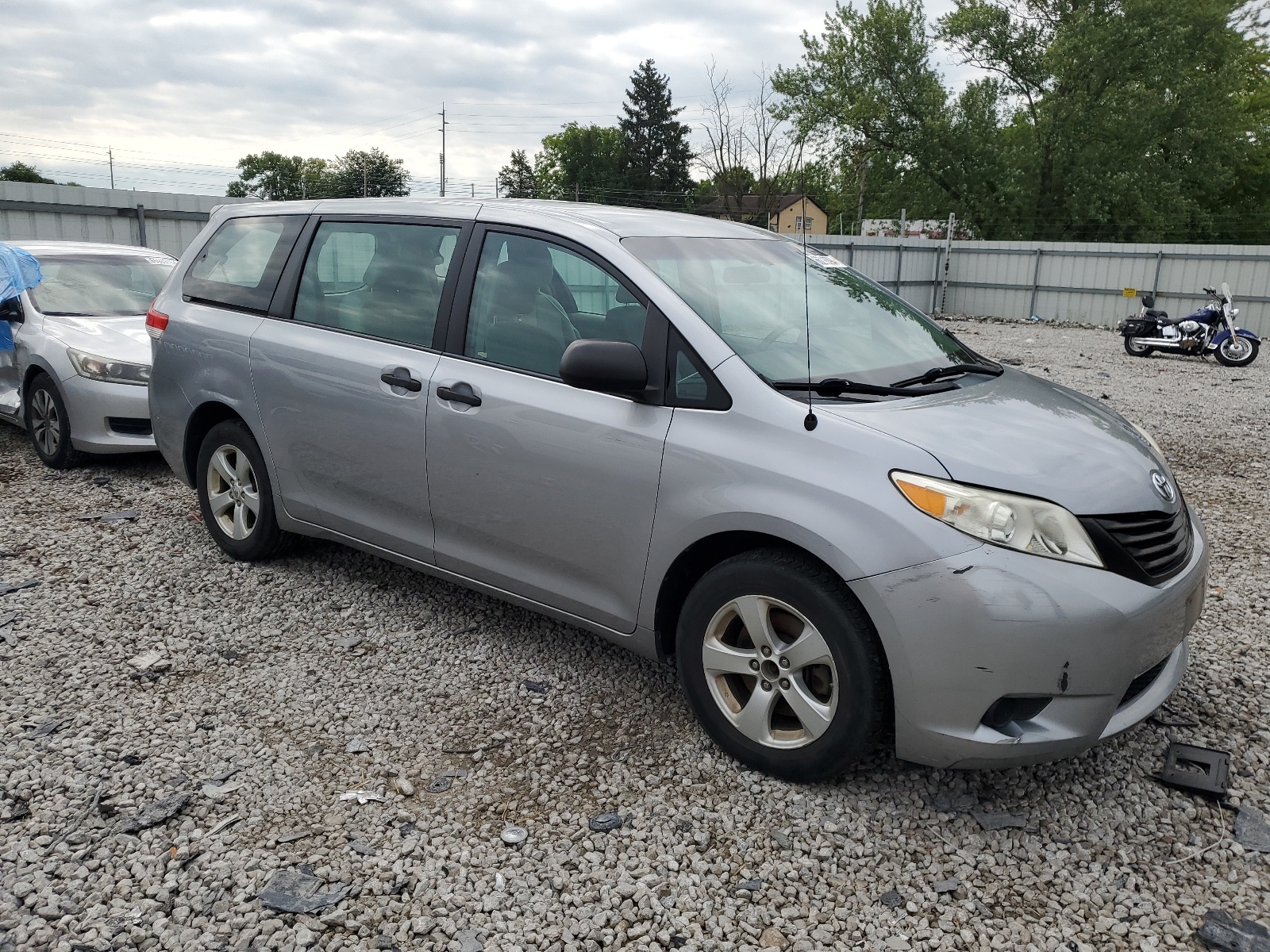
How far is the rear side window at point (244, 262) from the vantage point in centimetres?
464

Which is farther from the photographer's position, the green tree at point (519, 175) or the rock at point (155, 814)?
the green tree at point (519, 175)

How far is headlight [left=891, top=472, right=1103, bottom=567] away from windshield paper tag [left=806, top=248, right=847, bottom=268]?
174cm

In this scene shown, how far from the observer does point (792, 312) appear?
3578mm

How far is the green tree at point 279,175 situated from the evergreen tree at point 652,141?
26883 mm

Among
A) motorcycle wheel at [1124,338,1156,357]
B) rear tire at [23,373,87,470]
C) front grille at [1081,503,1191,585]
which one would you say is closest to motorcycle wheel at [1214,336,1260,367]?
motorcycle wheel at [1124,338,1156,357]

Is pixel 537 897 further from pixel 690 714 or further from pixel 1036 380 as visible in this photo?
pixel 1036 380

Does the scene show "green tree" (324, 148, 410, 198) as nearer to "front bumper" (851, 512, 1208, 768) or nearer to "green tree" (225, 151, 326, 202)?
"green tree" (225, 151, 326, 202)

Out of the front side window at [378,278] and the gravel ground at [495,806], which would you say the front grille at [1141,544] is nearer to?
the gravel ground at [495,806]

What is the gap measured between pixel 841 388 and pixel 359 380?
6.77ft

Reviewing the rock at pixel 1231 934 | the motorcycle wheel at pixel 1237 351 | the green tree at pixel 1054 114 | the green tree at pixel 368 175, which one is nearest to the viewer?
the rock at pixel 1231 934

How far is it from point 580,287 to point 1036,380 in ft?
6.25

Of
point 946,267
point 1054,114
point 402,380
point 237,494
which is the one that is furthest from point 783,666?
point 1054,114

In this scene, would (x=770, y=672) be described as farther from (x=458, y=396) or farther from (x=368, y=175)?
(x=368, y=175)

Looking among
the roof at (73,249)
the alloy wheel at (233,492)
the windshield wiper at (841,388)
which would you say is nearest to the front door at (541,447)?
the windshield wiper at (841,388)
